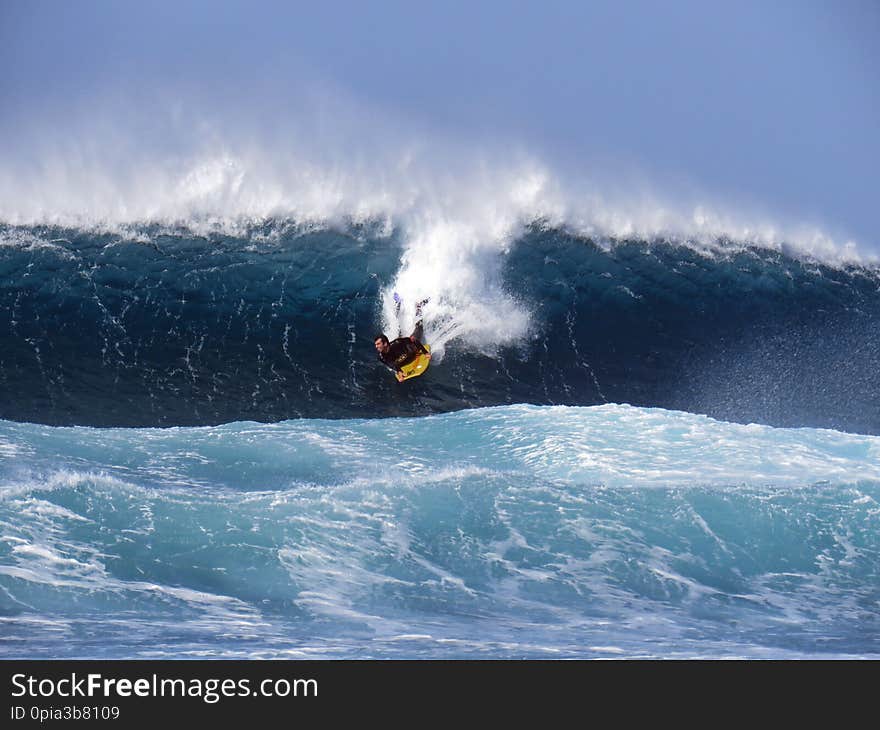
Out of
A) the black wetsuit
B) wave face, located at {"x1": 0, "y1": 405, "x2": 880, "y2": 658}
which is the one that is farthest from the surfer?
wave face, located at {"x1": 0, "y1": 405, "x2": 880, "y2": 658}

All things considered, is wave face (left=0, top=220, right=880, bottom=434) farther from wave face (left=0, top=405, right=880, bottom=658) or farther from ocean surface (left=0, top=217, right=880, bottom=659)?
wave face (left=0, top=405, right=880, bottom=658)

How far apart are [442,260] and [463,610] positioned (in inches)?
527

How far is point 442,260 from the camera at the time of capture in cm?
2475

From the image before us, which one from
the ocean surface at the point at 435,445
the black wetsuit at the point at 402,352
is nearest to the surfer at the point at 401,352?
the black wetsuit at the point at 402,352

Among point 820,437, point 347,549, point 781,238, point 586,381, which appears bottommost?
point 347,549

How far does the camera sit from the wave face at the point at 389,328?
68.8ft

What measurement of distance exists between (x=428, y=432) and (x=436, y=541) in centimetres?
535

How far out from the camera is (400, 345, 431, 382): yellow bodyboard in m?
20.8

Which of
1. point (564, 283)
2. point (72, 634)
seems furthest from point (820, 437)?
point (72, 634)

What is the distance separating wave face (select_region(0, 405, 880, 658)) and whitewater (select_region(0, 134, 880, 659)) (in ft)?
0.19

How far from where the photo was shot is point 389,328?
2264 centimetres

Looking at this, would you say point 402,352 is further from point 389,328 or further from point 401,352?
point 389,328

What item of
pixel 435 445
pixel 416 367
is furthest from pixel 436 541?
pixel 416 367

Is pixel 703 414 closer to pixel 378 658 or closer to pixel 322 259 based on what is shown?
pixel 322 259
